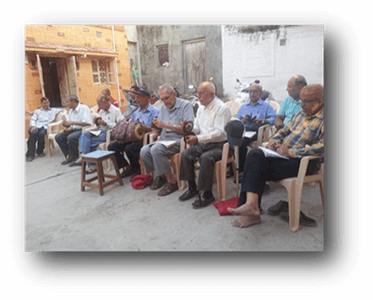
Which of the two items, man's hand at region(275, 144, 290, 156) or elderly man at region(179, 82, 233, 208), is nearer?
man's hand at region(275, 144, 290, 156)

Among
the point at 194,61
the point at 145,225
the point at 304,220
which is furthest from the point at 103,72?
the point at 304,220

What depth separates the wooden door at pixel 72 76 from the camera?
803 centimetres

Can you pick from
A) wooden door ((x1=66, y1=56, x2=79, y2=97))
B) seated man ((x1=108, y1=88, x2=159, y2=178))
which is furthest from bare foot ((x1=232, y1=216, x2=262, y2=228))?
wooden door ((x1=66, y1=56, x2=79, y2=97))

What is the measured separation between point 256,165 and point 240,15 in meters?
1.17

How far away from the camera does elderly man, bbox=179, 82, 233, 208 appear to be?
2.75 m

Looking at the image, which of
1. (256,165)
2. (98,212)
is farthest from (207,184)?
(98,212)

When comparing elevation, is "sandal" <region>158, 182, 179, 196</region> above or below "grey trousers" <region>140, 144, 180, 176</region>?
below

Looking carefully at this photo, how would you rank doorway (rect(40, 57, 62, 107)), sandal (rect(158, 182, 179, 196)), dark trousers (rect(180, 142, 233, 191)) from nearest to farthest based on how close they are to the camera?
dark trousers (rect(180, 142, 233, 191))
sandal (rect(158, 182, 179, 196))
doorway (rect(40, 57, 62, 107))

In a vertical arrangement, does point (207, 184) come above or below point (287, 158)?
below

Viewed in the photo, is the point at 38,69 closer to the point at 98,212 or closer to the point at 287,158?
the point at 98,212

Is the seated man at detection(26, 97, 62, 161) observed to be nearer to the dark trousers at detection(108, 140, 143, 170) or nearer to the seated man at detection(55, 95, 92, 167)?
the seated man at detection(55, 95, 92, 167)

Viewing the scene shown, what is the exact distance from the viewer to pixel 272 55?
708 cm

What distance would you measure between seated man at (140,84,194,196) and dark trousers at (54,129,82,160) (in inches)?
75.9

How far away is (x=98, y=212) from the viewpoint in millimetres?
2832
